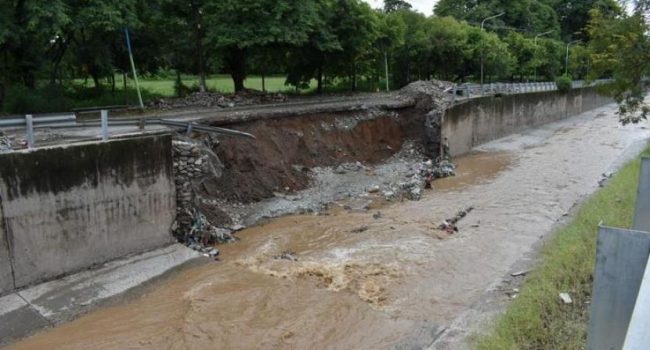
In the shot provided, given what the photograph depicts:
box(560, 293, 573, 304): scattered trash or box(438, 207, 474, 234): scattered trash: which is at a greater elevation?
box(560, 293, 573, 304): scattered trash

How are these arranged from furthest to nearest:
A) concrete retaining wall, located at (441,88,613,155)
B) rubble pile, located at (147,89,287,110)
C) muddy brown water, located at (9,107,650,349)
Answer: concrete retaining wall, located at (441,88,613,155)
rubble pile, located at (147,89,287,110)
muddy brown water, located at (9,107,650,349)

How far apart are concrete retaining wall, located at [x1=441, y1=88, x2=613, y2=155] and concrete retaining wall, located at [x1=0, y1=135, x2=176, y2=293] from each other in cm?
1789

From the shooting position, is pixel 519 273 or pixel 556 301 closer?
pixel 556 301

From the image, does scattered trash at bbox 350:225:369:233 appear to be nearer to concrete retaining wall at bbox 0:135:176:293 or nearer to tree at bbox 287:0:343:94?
concrete retaining wall at bbox 0:135:176:293

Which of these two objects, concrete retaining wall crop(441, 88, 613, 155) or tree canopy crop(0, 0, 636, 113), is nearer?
tree canopy crop(0, 0, 636, 113)

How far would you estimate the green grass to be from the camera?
6324 millimetres

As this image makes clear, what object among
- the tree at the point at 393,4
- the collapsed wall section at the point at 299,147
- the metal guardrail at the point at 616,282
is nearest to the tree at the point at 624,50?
the collapsed wall section at the point at 299,147

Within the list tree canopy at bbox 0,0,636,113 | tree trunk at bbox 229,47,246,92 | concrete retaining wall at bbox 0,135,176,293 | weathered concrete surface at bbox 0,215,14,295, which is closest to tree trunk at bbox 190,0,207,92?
tree canopy at bbox 0,0,636,113

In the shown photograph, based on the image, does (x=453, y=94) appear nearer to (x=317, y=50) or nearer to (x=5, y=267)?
(x=317, y=50)

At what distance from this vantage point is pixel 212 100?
25.6 m

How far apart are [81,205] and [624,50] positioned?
18192mm

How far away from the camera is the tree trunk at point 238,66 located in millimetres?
29239

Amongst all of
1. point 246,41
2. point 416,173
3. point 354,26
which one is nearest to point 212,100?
point 246,41

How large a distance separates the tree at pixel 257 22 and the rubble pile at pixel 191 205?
1188cm
